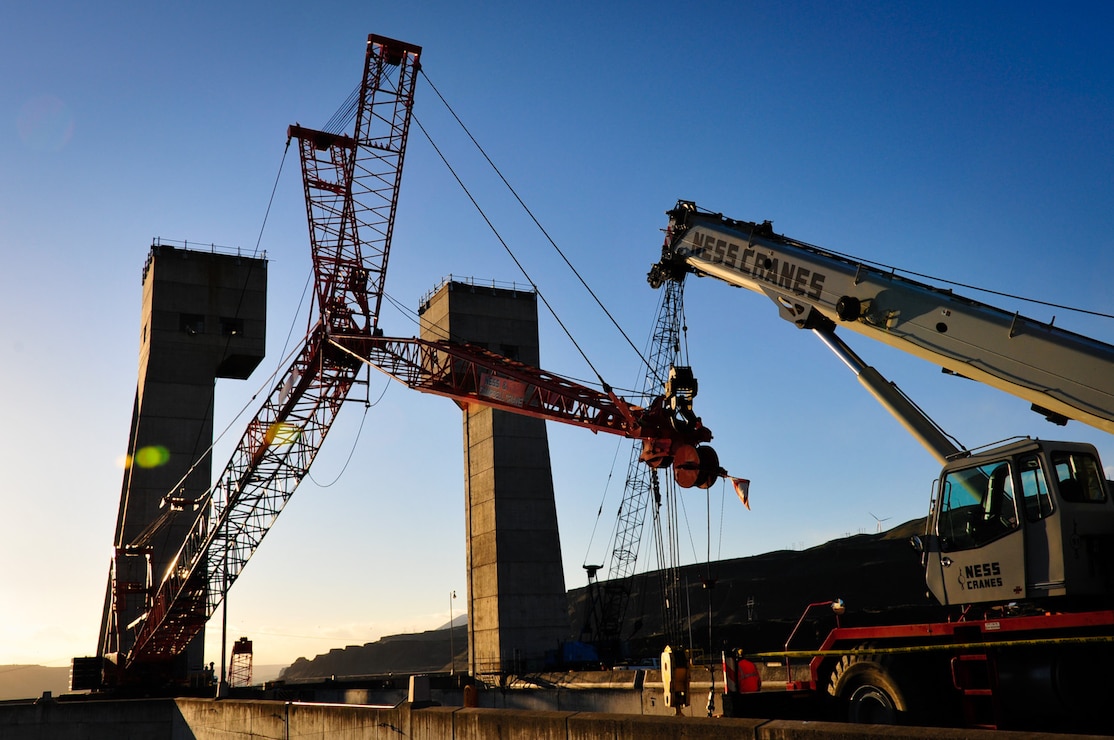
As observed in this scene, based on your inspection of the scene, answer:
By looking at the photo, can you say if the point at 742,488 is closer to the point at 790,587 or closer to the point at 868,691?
the point at 868,691

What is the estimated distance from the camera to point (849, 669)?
529 inches

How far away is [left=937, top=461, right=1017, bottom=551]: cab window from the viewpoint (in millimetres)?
12953

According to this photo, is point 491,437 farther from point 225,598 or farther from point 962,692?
point 962,692

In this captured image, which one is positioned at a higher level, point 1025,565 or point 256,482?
point 256,482

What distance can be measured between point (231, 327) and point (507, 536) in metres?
22.8

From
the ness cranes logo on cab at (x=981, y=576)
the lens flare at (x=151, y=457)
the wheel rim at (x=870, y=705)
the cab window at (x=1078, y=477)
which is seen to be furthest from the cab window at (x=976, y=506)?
the lens flare at (x=151, y=457)

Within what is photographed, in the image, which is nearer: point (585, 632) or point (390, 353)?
point (390, 353)

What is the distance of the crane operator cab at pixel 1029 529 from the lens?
40.6ft

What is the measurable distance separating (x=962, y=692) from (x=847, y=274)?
28.0 feet

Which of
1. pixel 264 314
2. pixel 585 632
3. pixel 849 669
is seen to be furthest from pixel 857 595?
pixel 849 669

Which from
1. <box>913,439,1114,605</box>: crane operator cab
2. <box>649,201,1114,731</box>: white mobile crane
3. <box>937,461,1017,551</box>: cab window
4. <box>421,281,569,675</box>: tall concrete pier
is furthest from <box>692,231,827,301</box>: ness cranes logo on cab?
<box>421,281,569,675</box>: tall concrete pier

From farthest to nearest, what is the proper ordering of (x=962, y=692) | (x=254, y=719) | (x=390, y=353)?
Result: (x=390, y=353), (x=254, y=719), (x=962, y=692)

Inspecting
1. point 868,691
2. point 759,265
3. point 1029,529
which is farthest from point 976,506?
point 759,265

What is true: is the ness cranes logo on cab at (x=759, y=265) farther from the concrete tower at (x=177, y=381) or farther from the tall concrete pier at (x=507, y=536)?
the concrete tower at (x=177, y=381)
